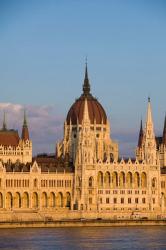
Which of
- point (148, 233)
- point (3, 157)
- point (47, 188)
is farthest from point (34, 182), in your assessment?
point (148, 233)

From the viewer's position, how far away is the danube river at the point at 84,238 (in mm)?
134000

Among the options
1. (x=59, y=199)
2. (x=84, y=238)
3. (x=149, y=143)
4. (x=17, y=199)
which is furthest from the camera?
(x=149, y=143)

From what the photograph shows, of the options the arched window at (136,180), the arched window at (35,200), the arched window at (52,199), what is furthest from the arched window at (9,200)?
the arched window at (136,180)

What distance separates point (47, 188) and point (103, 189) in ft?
28.0

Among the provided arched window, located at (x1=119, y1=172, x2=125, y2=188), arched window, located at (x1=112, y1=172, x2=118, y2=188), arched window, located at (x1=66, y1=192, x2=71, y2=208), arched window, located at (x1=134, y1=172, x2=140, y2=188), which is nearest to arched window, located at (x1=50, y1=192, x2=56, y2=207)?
arched window, located at (x1=66, y1=192, x2=71, y2=208)

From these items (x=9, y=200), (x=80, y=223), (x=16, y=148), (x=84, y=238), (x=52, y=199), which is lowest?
(x=84, y=238)

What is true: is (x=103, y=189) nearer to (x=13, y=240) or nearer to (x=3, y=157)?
(x=3, y=157)

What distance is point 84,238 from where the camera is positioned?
5709 inches

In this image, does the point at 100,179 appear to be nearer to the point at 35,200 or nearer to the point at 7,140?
the point at 35,200

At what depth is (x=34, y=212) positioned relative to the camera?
582ft

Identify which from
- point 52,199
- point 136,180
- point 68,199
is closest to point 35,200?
point 52,199

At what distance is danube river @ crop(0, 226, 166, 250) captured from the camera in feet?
440

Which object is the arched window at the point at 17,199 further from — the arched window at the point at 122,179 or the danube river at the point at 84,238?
the danube river at the point at 84,238

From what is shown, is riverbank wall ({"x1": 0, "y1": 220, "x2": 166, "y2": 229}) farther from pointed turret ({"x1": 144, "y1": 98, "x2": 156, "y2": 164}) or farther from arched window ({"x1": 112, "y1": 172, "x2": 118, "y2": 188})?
pointed turret ({"x1": 144, "y1": 98, "x2": 156, "y2": 164})
